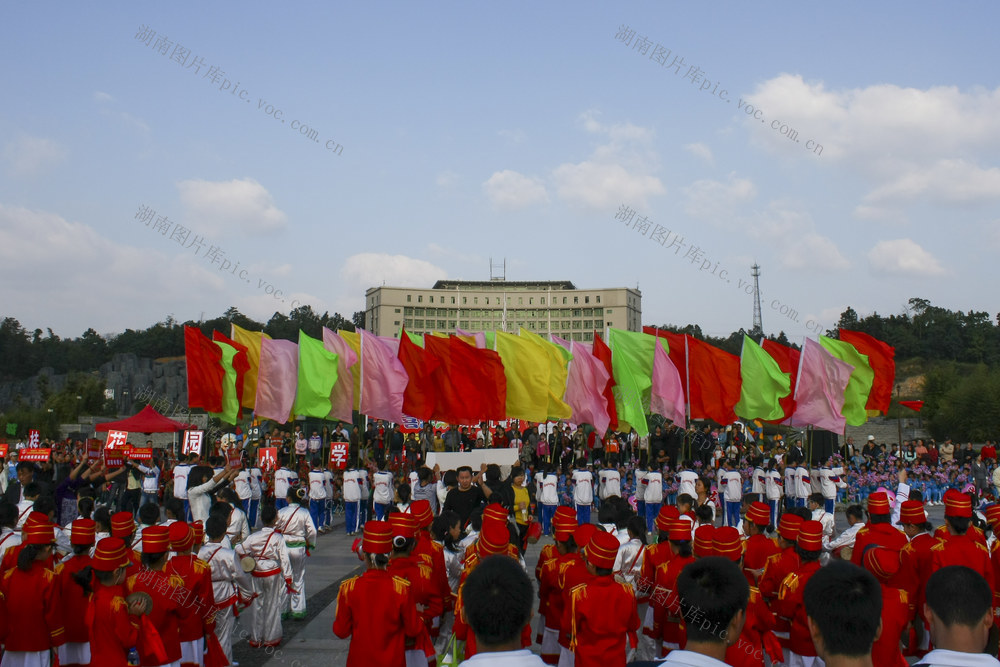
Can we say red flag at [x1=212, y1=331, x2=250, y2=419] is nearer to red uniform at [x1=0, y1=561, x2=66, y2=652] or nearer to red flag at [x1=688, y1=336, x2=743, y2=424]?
red flag at [x1=688, y1=336, x2=743, y2=424]

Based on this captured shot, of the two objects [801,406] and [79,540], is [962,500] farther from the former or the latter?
[801,406]

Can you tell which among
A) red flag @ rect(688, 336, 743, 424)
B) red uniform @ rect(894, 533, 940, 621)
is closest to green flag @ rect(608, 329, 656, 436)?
red flag @ rect(688, 336, 743, 424)

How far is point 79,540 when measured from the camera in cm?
570

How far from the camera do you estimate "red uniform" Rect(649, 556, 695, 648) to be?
5926mm

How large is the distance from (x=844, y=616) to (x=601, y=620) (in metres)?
2.13

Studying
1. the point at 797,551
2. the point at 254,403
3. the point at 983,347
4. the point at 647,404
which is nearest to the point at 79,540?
the point at 797,551

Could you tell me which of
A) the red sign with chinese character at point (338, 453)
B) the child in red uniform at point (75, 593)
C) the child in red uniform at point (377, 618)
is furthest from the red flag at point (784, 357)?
the child in red uniform at point (75, 593)

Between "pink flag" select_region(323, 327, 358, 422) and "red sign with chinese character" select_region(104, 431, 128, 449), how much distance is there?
5080 mm

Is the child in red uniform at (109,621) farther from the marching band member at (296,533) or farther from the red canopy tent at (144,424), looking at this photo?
the red canopy tent at (144,424)

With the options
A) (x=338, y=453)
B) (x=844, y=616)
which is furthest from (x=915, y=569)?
(x=338, y=453)

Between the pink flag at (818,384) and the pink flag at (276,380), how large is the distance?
1290cm

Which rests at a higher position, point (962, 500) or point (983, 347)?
point (983, 347)

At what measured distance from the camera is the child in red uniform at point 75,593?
5.69 m

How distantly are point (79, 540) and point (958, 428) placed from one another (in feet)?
153
